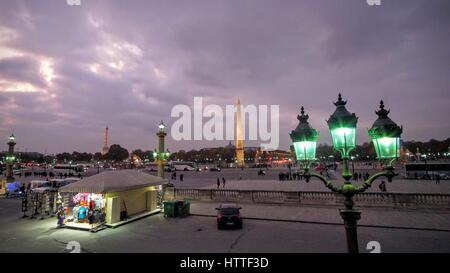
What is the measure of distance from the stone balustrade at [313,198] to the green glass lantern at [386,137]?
15860 mm

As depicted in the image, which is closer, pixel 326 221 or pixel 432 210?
pixel 326 221

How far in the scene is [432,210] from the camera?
16.9 m

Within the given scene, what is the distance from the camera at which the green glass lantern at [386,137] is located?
5.02 metres

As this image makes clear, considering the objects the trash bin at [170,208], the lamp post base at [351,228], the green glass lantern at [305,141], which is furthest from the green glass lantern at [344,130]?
the trash bin at [170,208]

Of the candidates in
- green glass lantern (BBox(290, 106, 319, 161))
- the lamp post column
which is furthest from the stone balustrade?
green glass lantern (BBox(290, 106, 319, 161))

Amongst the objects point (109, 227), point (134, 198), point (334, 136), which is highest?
point (334, 136)

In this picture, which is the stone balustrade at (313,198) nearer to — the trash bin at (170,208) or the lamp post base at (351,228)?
the trash bin at (170,208)

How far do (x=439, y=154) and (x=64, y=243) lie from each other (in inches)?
9245

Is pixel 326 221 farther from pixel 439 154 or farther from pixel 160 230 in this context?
pixel 439 154

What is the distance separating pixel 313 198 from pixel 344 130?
16747 millimetres

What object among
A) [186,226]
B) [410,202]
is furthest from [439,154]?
[186,226]

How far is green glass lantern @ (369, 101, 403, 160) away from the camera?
16.5ft

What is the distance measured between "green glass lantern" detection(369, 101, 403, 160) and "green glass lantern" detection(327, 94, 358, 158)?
1.34 feet
